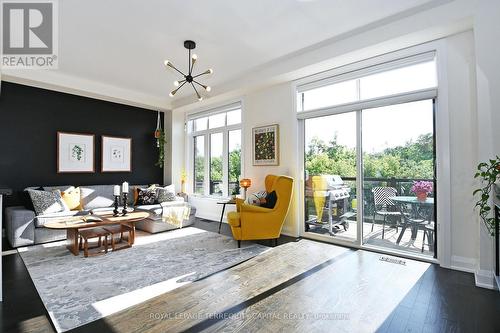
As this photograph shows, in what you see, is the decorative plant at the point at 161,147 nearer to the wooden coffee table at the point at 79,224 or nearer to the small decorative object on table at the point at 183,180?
the small decorative object on table at the point at 183,180

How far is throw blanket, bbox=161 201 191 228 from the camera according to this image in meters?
4.96

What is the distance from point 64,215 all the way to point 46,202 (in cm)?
36

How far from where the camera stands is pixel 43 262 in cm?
323

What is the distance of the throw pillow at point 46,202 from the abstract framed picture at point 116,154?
142cm

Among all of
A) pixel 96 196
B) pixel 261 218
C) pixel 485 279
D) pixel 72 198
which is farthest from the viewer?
pixel 96 196

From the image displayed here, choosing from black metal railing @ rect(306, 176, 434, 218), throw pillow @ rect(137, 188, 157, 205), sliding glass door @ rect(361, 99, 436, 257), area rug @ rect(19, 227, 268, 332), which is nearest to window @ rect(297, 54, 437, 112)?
sliding glass door @ rect(361, 99, 436, 257)

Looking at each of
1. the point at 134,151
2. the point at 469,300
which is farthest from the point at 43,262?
the point at 469,300

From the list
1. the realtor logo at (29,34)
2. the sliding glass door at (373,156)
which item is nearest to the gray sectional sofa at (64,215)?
the realtor logo at (29,34)

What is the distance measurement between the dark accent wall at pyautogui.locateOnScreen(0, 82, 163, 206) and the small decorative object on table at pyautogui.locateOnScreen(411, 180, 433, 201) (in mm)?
5840

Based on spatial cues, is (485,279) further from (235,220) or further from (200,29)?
(200,29)

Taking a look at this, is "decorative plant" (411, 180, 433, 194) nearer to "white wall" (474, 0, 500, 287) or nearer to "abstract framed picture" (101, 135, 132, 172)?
"white wall" (474, 0, 500, 287)

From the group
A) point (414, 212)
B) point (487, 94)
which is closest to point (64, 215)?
point (414, 212)

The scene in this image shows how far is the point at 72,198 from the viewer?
4766 millimetres

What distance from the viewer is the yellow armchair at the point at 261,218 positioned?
3.90 metres
